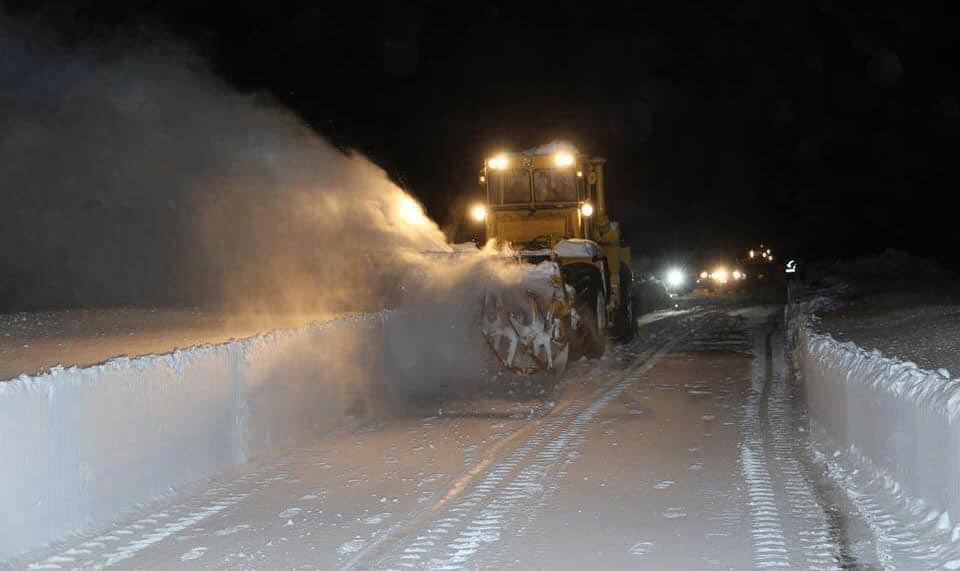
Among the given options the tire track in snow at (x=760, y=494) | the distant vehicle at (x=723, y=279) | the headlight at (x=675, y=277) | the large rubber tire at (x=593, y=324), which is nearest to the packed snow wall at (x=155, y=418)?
the tire track in snow at (x=760, y=494)

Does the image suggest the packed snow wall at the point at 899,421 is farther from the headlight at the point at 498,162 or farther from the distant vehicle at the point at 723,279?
the distant vehicle at the point at 723,279

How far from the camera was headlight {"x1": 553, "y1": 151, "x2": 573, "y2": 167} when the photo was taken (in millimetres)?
22547

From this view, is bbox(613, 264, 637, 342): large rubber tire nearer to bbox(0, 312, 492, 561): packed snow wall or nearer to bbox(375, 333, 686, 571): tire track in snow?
bbox(0, 312, 492, 561): packed snow wall

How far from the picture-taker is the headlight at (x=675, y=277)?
2344 inches

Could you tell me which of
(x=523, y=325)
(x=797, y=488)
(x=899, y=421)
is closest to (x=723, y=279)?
(x=523, y=325)

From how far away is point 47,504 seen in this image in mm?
7992

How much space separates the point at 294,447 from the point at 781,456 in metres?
5.28

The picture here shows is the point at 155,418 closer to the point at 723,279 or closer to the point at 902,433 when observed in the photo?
the point at 902,433

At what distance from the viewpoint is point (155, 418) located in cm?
966

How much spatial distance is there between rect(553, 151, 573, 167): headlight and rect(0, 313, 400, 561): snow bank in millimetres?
9567

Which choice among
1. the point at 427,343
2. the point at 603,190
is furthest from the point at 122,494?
the point at 603,190

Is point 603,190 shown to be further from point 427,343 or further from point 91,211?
point 91,211

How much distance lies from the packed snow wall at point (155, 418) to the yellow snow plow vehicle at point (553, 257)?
137 inches

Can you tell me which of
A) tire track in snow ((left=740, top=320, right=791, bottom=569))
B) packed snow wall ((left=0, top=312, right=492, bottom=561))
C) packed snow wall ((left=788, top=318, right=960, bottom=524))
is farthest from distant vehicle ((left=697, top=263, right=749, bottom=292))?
packed snow wall ((left=788, top=318, right=960, bottom=524))
